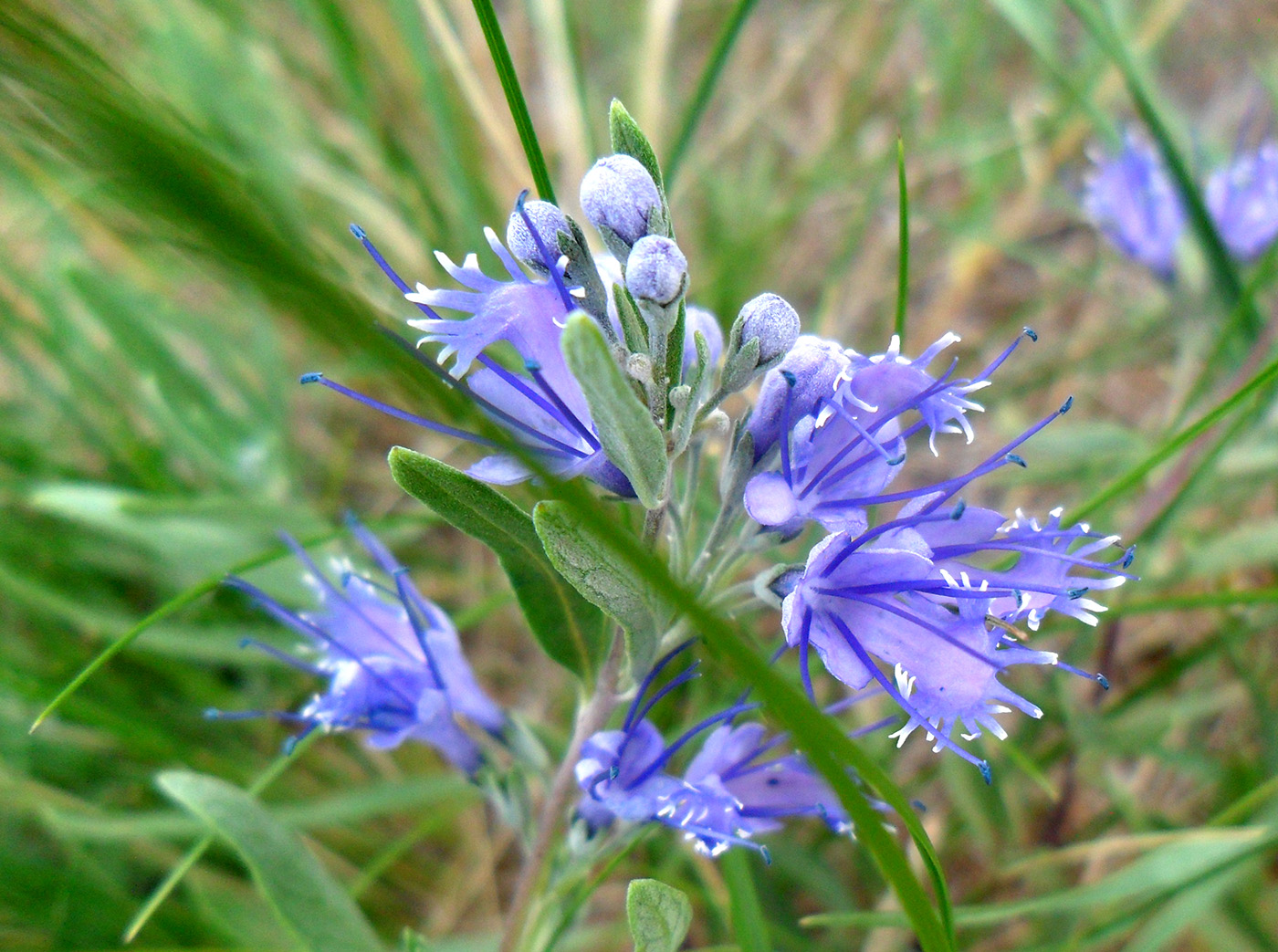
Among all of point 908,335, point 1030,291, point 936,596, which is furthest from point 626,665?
point 1030,291

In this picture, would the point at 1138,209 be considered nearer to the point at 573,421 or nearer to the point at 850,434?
the point at 850,434

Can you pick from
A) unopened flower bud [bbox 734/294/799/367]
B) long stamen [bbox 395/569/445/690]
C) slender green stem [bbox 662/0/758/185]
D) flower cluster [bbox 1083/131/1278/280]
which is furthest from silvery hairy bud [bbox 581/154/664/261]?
flower cluster [bbox 1083/131/1278/280]

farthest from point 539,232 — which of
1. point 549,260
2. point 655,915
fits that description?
point 655,915

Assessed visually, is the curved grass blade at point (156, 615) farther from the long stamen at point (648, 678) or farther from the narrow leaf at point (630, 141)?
the narrow leaf at point (630, 141)

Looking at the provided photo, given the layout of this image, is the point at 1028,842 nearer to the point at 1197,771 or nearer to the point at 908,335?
the point at 1197,771

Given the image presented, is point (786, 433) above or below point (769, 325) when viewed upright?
below

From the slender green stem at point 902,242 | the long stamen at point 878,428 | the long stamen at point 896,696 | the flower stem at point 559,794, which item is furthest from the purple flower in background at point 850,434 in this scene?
the flower stem at point 559,794

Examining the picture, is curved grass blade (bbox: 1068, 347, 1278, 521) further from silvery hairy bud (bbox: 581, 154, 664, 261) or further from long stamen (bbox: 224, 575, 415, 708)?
long stamen (bbox: 224, 575, 415, 708)
